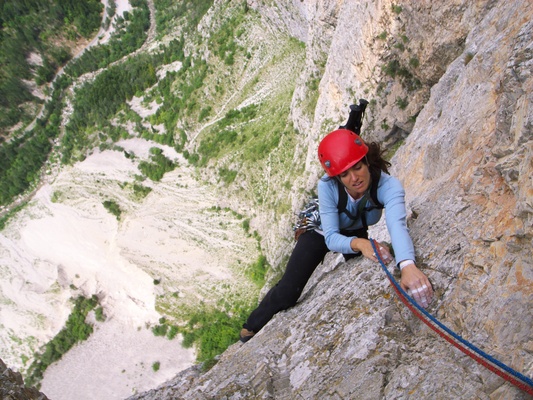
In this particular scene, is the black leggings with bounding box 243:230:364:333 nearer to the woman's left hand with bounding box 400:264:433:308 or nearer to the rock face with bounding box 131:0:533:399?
the rock face with bounding box 131:0:533:399

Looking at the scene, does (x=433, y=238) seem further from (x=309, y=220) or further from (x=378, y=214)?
(x=309, y=220)

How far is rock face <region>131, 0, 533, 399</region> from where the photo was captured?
13.8ft

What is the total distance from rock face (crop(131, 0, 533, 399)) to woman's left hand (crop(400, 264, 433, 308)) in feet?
0.75

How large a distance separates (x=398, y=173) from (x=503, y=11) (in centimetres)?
509

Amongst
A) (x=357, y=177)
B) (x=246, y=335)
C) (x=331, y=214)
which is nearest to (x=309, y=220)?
(x=331, y=214)

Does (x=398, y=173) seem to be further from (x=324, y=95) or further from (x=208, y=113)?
(x=208, y=113)

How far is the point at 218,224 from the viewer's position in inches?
1182

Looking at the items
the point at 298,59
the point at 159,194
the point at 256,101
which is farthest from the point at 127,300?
the point at 298,59

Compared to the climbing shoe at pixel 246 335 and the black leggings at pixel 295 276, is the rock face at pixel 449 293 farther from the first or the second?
the climbing shoe at pixel 246 335

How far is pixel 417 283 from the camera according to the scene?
4.71m

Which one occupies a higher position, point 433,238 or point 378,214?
point 378,214

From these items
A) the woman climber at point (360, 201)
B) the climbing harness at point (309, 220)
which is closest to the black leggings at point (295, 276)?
the climbing harness at point (309, 220)

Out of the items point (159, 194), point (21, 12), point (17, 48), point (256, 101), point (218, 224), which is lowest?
point (218, 224)

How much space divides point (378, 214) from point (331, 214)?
3.03 feet
